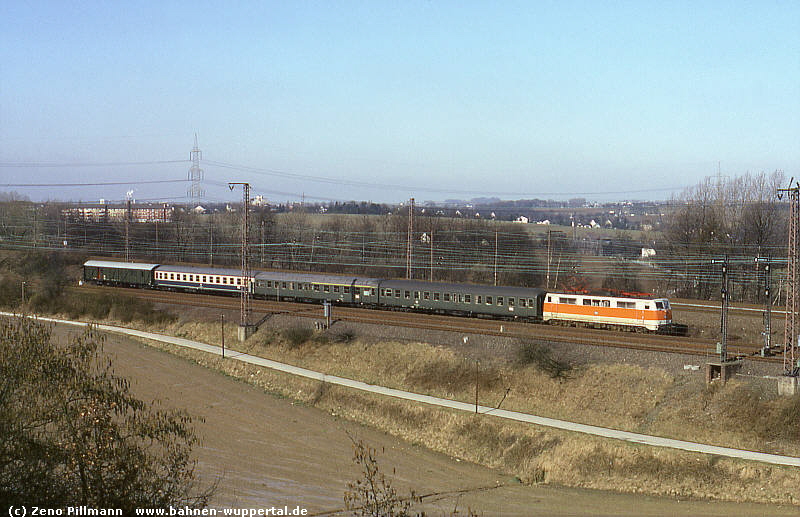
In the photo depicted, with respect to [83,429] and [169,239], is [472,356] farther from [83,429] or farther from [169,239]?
[169,239]

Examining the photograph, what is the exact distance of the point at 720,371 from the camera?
33.8 m

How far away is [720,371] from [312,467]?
62.4ft

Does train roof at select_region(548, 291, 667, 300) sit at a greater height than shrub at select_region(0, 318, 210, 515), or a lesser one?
greater

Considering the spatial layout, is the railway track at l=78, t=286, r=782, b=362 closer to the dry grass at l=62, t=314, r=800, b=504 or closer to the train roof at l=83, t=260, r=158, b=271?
the dry grass at l=62, t=314, r=800, b=504

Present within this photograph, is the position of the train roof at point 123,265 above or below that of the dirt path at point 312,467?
above

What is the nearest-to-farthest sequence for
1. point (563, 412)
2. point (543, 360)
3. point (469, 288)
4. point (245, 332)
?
point (563, 412) → point (543, 360) → point (469, 288) → point (245, 332)

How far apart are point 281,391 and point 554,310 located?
59.1 ft

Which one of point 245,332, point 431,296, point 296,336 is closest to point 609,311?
point 431,296

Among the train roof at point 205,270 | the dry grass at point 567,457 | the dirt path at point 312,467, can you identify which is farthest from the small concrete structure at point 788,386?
the train roof at point 205,270

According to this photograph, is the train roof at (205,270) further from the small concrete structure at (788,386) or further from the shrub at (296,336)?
the small concrete structure at (788,386)

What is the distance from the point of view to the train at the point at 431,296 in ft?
146

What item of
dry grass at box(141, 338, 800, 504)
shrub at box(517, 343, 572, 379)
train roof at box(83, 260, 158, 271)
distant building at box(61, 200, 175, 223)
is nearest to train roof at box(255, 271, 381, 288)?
train roof at box(83, 260, 158, 271)

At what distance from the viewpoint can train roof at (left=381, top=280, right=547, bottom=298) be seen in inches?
1924

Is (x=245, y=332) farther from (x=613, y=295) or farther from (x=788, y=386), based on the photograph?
(x=788, y=386)
